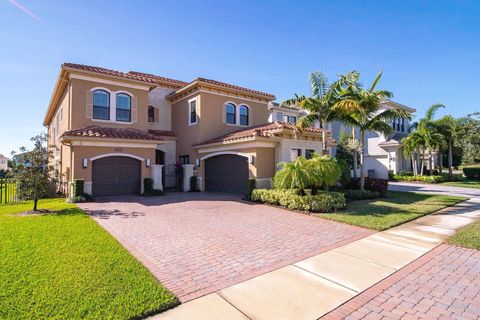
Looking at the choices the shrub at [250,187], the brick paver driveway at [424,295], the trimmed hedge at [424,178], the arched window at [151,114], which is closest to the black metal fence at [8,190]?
the arched window at [151,114]

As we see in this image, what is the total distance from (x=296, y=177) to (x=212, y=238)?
5495mm

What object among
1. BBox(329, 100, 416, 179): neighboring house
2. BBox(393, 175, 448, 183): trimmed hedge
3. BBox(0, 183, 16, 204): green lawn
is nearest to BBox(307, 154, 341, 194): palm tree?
BBox(0, 183, 16, 204): green lawn

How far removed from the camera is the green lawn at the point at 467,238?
7090mm

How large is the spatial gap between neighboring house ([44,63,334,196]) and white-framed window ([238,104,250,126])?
82 millimetres

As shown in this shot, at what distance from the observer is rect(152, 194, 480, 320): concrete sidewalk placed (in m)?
3.90

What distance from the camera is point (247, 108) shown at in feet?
71.4

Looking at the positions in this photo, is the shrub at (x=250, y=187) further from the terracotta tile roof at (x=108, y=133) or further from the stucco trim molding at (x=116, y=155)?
the stucco trim molding at (x=116, y=155)

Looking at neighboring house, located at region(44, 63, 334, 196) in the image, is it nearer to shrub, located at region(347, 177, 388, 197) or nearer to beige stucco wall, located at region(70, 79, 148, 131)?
beige stucco wall, located at region(70, 79, 148, 131)

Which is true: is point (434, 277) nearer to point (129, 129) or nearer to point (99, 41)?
point (99, 41)

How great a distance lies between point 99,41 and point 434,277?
1476cm

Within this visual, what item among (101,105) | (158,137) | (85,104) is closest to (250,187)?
(158,137)

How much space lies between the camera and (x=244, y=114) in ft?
71.0

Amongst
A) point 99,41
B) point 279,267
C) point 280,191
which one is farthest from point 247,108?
point 279,267

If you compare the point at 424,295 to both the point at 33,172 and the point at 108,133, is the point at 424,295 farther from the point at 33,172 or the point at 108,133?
the point at 108,133
